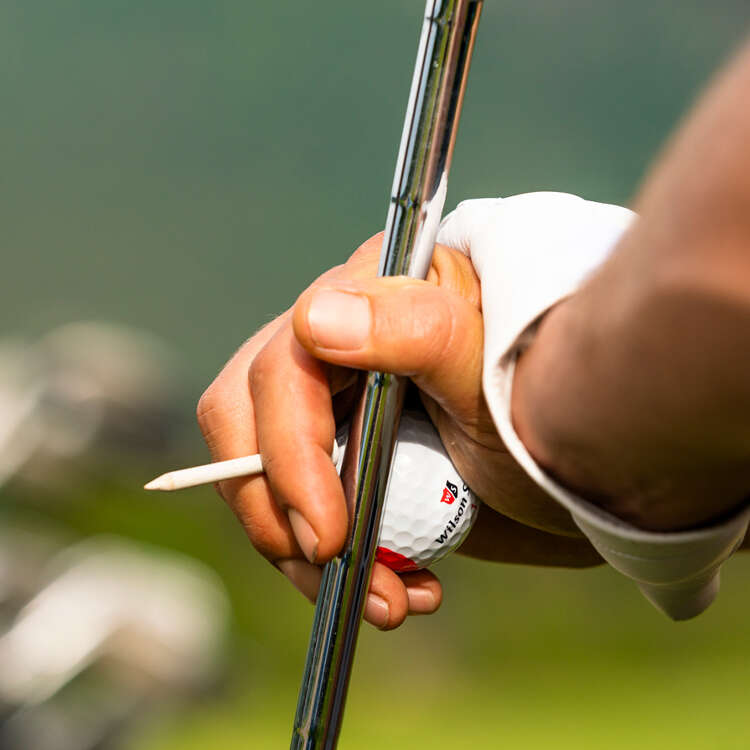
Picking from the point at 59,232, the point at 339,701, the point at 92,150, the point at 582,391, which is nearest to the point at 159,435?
the point at 59,232

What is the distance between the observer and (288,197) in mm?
2633

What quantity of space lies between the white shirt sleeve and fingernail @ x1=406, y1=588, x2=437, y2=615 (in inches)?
7.1

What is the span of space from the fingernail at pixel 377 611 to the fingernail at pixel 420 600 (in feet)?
0.20

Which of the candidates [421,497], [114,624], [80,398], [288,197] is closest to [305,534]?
[421,497]

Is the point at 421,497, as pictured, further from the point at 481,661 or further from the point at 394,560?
the point at 481,661

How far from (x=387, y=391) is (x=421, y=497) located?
109 mm

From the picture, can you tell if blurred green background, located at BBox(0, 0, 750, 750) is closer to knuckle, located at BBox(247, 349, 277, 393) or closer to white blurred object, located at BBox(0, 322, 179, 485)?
white blurred object, located at BBox(0, 322, 179, 485)

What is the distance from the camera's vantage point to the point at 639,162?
274cm

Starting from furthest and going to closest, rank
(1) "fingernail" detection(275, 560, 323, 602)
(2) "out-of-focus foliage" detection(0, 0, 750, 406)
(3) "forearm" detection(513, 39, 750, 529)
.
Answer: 1. (2) "out-of-focus foliage" detection(0, 0, 750, 406)
2. (1) "fingernail" detection(275, 560, 323, 602)
3. (3) "forearm" detection(513, 39, 750, 529)

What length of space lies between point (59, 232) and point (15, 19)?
0.60 metres

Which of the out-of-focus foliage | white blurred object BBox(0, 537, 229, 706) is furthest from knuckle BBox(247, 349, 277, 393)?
the out-of-focus foliage

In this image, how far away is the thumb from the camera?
48 cm

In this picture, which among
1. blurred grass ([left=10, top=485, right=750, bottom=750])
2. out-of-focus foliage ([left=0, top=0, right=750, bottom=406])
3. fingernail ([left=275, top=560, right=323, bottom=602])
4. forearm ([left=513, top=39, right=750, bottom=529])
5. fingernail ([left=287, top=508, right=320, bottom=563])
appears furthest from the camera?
out-of-focus foliage ([left=0, top=0, right=750, bottom=406])

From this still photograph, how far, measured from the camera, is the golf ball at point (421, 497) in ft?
1.92
